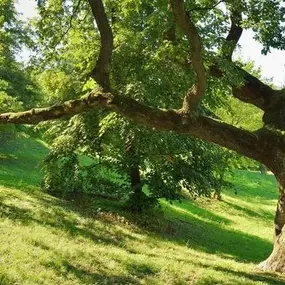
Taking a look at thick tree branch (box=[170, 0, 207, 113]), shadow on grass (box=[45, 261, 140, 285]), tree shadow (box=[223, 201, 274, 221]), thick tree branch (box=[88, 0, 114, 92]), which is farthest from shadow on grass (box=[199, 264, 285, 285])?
tree shadow (box=[223, 201, 274, 221])

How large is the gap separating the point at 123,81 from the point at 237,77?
541 centimetres

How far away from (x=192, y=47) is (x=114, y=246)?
18.9 ft

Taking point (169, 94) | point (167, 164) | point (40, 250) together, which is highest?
point (169, 94)

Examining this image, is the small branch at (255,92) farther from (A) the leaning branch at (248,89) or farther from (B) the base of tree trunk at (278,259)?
(B) the base of tree trunk at (278,259)

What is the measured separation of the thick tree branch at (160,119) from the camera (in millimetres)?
11008

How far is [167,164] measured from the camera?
54.4 feet

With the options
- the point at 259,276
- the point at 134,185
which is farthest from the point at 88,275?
the point at 134,185

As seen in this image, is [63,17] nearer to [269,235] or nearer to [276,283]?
[276,283]

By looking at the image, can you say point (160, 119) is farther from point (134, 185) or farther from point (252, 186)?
point (252, 186)

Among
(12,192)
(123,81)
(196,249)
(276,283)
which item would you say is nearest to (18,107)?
(12,192)

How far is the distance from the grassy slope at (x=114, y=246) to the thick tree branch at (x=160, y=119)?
3107mm

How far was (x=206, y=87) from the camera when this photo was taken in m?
12.2

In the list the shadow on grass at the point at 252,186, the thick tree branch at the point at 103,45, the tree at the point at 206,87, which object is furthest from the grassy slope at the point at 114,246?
the shadow on grass at the point at 252,186

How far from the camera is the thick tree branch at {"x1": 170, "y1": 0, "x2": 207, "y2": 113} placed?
355 inches
